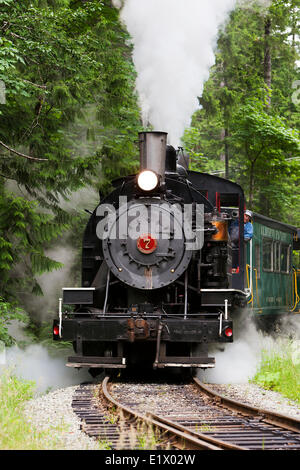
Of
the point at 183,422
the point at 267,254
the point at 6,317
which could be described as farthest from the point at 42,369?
the point at 267,254

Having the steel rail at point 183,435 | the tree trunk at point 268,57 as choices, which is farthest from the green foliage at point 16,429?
the tree trunk at point 268,57

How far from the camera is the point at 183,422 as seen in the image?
557 centimetres

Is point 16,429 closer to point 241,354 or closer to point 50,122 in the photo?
point 241,354

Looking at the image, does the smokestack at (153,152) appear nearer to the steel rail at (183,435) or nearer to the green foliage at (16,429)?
the green foliage at (16,429)

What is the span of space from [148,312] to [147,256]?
2.35ft

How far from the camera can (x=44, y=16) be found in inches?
351

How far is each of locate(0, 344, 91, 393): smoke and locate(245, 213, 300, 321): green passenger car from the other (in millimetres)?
3263

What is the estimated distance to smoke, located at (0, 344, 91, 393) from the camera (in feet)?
30.6

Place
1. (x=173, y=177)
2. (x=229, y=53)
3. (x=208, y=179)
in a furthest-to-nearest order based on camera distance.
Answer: (x=229, y=53), (x=208, y=179), (x=173, y=177)

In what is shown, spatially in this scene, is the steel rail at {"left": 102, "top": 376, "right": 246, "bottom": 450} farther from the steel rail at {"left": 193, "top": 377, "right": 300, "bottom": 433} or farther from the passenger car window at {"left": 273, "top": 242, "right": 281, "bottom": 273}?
the passenger car window at {"left": 273, "top": 242, "right": 281, "bottom": 273}

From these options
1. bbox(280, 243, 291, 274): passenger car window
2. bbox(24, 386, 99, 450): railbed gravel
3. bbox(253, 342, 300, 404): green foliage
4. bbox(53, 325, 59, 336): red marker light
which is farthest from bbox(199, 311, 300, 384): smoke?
bbox(280, 243, 291, 274): passenger car window
